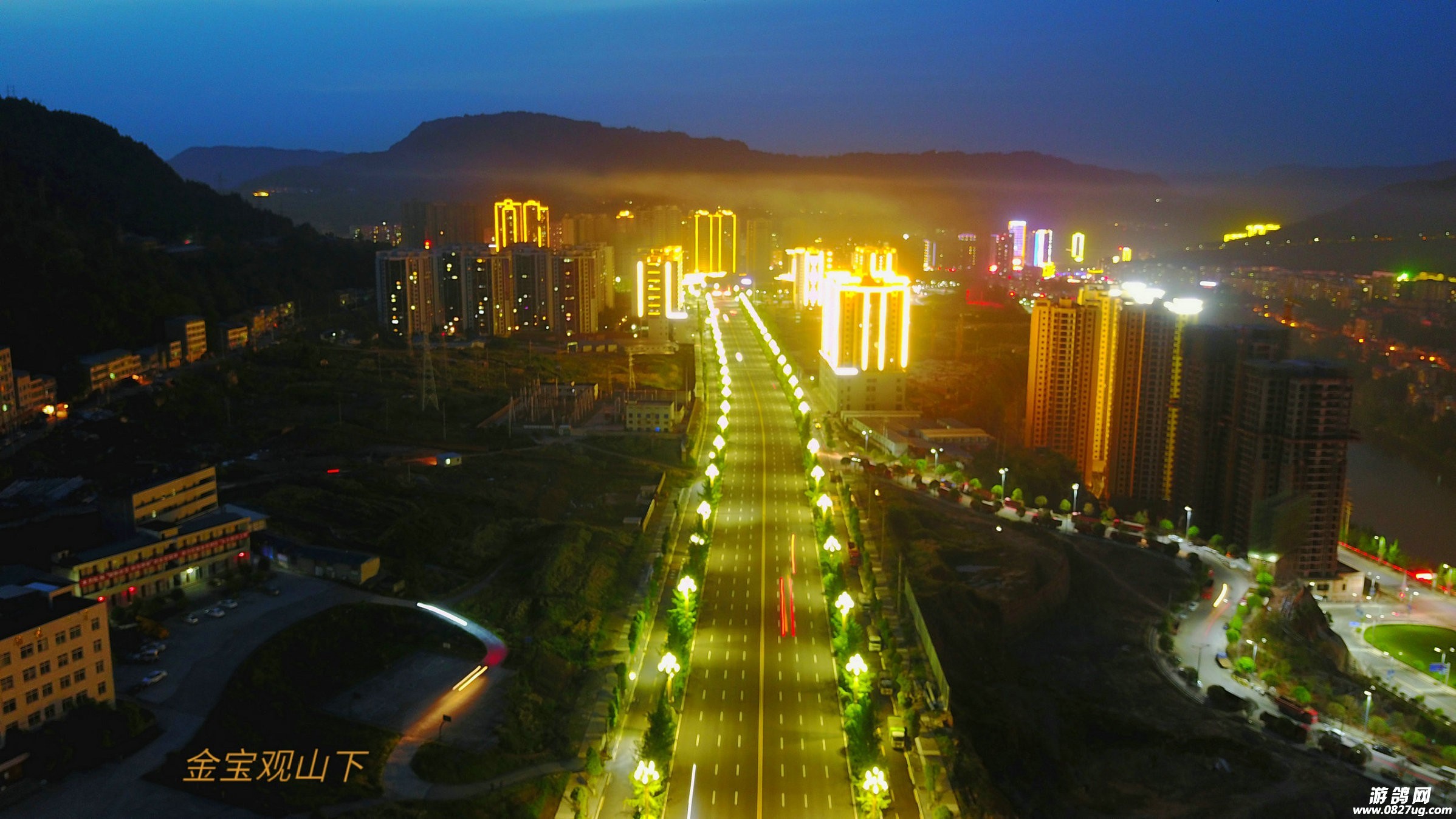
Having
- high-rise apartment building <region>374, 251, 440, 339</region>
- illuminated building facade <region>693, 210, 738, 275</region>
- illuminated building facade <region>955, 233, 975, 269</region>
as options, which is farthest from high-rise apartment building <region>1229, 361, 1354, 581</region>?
illuminated building facade <region>955, 233, 975, 269</region>

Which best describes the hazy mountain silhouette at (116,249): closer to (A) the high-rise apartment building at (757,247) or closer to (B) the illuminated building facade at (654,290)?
(B) the illuminated building facade at (654,290)

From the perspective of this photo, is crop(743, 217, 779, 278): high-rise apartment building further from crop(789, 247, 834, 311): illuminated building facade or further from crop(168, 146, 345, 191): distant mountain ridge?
crop(168, 146, 345, 191): distant mountain ridge

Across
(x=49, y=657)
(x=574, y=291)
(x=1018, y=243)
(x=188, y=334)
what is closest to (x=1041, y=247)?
(x=1018, y=243)

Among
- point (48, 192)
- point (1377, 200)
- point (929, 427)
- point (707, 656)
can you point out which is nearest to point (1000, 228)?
point (1377, 200)

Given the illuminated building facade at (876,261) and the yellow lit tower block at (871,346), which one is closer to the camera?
the yellow lit tower block at (871,346)

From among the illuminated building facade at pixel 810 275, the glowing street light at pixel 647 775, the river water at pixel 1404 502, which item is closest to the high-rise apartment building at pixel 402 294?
the illuminated building facade at pixel 810 275

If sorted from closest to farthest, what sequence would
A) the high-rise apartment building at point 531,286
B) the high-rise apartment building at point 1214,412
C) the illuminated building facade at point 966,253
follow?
1. the high-rise apartment building at point 1214,412
2. the high-rise apartment building at point 531,286
3. the illuminated building facade at point 966,253
